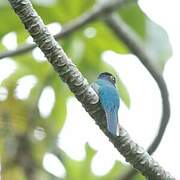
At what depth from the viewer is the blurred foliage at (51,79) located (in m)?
2.63

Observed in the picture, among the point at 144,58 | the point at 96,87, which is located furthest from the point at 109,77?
the point at 144,58

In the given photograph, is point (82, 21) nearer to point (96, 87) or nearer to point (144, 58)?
point (144, 58)

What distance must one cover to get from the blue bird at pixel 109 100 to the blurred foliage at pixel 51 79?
2.70 feet

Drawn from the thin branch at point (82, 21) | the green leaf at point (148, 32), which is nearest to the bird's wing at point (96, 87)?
the thin branch at point (82, 21)

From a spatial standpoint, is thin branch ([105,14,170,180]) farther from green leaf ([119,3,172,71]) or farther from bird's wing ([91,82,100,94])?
bird's wing ([91,82,100,94])

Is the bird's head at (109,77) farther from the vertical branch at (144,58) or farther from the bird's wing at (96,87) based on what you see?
the vertical branch at (144,58)

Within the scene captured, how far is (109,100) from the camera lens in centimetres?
174

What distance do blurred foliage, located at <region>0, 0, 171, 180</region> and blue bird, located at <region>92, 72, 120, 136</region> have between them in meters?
0.82

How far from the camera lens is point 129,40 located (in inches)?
96.8

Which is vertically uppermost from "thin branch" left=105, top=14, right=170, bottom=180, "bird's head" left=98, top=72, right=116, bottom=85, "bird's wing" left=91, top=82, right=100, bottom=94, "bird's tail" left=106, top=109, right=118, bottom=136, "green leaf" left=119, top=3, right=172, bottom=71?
"green leaf" left=119, top=3, right=172, bottom=71

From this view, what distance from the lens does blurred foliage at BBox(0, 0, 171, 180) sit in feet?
8.63

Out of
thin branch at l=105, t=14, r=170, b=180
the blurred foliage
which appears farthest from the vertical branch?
the blurred foliage

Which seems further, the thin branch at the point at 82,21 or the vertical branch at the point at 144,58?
the thin branch at the point at 82,21

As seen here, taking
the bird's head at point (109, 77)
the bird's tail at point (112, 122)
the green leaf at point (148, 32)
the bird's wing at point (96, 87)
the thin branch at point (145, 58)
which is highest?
the green leaf at point (148, 32)
